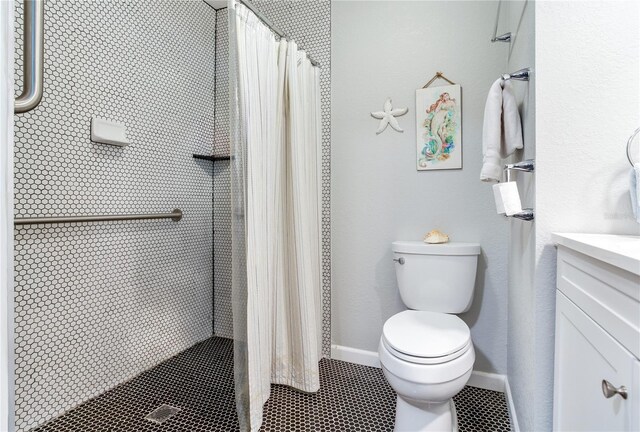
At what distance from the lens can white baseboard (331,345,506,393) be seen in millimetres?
1753

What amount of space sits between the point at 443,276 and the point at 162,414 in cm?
151

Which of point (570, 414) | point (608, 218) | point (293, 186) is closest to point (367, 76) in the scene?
point (293, 186)

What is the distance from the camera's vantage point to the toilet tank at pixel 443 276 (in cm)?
166

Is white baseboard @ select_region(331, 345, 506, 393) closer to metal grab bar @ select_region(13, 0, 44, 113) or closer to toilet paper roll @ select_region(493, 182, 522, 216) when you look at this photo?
toilet paper roll @ select_region(493, 182, 522, 216)

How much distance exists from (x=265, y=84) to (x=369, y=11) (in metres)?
0.97

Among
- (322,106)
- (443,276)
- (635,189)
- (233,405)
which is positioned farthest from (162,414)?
(635,189)

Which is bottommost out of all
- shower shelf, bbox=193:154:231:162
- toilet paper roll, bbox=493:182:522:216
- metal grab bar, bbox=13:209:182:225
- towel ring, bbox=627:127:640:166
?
metal grab bar, bbox=13:209:182:225

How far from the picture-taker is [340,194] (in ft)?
6.82

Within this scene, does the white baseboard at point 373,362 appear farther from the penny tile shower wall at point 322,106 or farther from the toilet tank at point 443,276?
the toilet tank at point 443,276

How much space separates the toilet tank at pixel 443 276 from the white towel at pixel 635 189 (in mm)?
812

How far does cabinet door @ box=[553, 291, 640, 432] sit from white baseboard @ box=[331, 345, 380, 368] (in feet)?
3.71

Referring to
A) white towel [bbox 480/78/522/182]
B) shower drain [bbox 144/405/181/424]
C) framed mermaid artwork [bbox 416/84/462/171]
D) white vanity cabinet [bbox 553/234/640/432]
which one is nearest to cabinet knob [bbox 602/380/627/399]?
white vanity cabinet [bbox 553/234/640/432]

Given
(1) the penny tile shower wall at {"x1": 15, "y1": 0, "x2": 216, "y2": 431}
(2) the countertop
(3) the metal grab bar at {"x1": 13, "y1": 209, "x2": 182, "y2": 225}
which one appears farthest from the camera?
(1) the penny tile shower wall at {"x1": 15, "y1": 0, "x2": 216, "y2": 431}

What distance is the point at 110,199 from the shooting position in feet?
5.64
